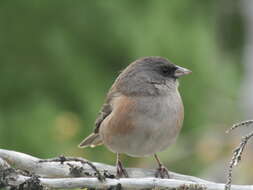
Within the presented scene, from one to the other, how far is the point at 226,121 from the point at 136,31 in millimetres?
1713

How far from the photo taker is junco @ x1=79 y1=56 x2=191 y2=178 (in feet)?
13.3

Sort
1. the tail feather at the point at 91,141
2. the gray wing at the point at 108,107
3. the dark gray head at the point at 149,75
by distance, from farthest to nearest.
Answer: the tail feather at the point at 91,141 < the gray wing at the point at 108,107 < the dark gray head at the point at 149,75

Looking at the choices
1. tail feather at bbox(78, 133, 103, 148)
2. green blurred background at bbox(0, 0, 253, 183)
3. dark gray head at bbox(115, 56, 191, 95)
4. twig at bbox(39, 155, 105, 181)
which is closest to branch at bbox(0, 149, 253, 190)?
twig at bbox(39, 155, 105, 181)

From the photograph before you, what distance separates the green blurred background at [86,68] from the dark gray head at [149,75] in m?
1.56

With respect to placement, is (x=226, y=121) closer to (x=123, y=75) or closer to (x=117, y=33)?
(x=117, y=33)

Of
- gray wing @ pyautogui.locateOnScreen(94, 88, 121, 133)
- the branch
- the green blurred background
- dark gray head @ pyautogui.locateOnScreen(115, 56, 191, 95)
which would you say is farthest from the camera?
the green blurred background

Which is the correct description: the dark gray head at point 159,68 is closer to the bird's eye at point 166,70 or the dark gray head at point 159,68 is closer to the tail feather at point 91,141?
the bird's eye at point 166,70

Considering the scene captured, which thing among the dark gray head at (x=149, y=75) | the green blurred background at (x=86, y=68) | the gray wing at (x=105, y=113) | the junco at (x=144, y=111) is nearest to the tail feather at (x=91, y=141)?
the gray wing at (x=105, y=113)

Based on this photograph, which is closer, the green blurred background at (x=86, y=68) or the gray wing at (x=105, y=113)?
the gray wing at (x=105, y=113)

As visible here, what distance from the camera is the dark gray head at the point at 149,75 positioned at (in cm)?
429

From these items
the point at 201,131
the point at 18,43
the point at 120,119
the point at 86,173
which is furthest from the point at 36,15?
the point at 86,173

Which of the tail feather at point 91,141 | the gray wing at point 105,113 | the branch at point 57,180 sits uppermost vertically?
the branch at point 57,180

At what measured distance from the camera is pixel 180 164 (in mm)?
6367

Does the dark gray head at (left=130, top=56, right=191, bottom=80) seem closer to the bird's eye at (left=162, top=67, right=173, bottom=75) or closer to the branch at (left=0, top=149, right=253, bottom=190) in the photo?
the bird's eye at (left=162, top=67, right=173, bottom=75)
